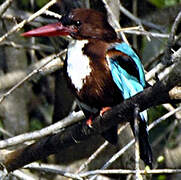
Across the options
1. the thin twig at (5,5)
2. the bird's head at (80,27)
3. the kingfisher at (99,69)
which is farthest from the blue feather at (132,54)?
the thin twig at (5,5)

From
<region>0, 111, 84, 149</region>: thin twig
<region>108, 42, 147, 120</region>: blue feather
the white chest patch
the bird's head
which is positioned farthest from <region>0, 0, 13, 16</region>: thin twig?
<region>0, 111, 84, 149</region>: thin twig

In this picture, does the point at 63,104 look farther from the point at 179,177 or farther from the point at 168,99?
the point at 168,99

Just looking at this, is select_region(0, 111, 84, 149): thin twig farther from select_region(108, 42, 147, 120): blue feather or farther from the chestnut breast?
select_region(108, 42, 147, 120): blue feather

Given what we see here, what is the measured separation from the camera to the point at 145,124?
3049 millimetres

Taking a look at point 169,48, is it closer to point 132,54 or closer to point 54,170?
point 132,54

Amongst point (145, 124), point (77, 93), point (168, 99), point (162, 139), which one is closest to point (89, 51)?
point (77, 93)

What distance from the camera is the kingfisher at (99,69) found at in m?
3.02

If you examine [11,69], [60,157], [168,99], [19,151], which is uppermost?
[11,69]

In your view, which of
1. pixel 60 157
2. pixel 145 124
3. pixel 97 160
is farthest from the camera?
pixel 60 157

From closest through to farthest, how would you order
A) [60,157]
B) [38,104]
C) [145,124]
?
[145,124], [60,157], [38,104]

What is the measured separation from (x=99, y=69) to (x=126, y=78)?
158mm

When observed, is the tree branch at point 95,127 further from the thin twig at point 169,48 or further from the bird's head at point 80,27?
the bird's head at point 80,27

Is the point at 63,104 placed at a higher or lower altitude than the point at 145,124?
higher

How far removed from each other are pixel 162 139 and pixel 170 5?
1.06 m
